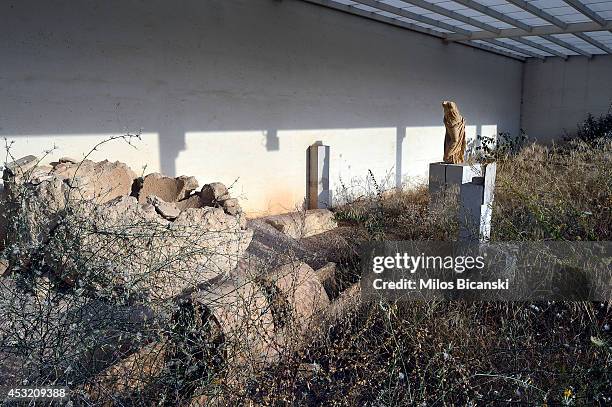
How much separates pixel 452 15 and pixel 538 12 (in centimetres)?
129

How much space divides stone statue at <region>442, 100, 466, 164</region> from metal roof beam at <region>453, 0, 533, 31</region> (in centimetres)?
160

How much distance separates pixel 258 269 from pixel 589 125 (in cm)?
1269

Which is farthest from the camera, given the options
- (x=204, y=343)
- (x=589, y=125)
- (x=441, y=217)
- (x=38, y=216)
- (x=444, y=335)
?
(x=589, y=125)

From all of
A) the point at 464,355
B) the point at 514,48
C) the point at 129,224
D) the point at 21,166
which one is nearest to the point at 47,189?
the point at 21,166

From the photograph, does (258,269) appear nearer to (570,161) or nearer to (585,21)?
(570,161)

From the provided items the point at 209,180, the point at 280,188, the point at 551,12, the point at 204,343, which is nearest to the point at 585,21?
the point at 551,12

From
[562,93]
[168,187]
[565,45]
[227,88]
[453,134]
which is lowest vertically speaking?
[168,187]

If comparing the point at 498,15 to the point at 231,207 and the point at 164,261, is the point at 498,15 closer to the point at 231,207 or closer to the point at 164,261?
the point at 231,207

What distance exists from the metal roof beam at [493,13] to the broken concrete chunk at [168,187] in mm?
4490

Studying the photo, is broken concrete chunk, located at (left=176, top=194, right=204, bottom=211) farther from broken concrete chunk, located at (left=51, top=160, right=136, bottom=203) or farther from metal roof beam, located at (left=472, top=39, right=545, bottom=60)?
metal roof beam, located at (left=472, top=39, right=545, bottom=60)

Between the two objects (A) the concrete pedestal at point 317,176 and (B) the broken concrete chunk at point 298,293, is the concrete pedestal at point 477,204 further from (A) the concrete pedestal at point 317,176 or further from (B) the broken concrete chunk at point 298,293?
(A) the concrete pedestal at point 317,176

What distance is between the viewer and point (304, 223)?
21.5ft

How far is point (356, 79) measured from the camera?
8828mm

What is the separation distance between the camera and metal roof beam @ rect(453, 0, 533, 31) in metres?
7.20
